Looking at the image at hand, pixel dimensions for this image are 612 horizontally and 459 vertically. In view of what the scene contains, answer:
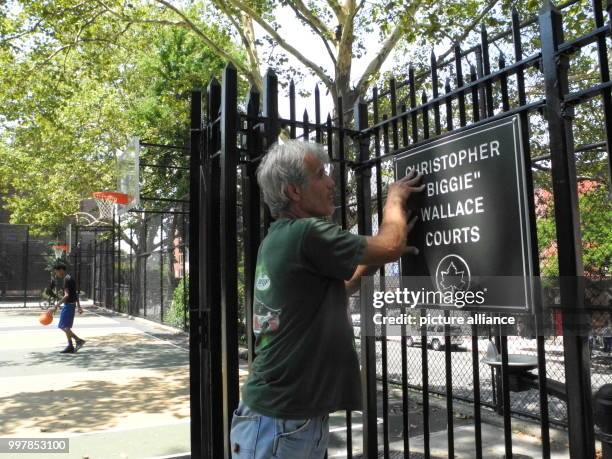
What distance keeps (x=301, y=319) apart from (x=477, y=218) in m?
0.91

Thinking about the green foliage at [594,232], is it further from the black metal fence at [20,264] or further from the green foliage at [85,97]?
the black metal fence at [20,264]

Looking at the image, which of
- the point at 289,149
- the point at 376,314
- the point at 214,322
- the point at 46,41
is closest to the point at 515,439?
the point at 376,314

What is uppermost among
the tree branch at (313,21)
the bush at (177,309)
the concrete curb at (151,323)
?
the tree branch at (313,21)

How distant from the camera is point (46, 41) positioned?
12.2 m

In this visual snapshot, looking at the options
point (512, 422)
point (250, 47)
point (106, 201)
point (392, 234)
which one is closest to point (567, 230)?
point (392, 234)

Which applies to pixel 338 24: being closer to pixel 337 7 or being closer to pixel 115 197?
pixel 337 7

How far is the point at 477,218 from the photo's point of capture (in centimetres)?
226

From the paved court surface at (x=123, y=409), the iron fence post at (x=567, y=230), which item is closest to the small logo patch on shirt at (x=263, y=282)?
the iron fence post at (x=567, y=230)

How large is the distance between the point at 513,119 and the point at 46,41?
12953 mm

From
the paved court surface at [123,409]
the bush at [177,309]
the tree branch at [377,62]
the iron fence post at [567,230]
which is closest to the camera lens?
the iron fence post at [567,230]

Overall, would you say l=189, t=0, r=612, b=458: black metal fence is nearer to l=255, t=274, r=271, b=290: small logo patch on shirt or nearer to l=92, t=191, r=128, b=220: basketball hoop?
l=255, t=274, r=271, b=290: small logo patch on shirt
